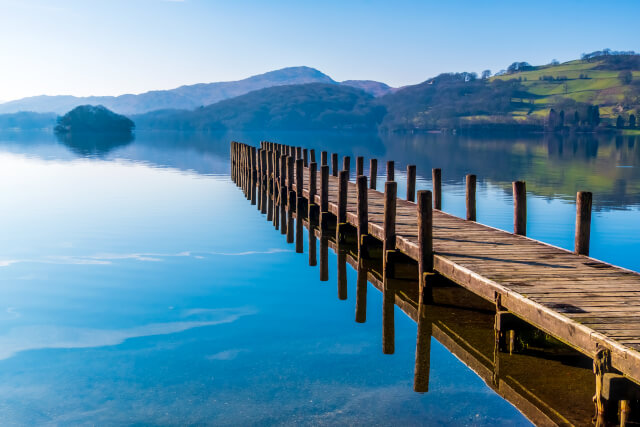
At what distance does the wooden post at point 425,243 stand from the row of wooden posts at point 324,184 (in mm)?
173

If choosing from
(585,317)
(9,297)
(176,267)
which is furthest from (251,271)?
(585,317)

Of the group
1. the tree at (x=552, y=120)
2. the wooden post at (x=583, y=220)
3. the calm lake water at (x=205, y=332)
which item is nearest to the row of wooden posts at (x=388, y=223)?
the wooden post at (x=583, y=220)

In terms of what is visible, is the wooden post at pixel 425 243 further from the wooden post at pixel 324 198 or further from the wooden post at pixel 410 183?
the wooden post at pixel 410 183

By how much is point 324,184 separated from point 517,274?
9.57 meters

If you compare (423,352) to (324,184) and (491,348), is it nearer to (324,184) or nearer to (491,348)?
(491,348)

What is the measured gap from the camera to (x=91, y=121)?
Result: 17862cm

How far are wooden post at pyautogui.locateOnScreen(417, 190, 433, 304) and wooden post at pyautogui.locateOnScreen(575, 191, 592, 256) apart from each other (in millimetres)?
2656

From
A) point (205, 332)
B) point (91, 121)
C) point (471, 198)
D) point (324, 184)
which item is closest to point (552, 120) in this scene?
point (91, 121)

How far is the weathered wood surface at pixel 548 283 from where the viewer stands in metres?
6.79

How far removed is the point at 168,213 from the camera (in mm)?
29031

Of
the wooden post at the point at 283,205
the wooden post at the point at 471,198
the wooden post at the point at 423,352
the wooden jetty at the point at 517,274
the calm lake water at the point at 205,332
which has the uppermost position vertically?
the wooden post at the point at 471,198

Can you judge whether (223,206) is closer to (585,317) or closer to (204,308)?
(204,308)

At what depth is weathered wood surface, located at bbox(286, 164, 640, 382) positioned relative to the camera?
6.79 meters

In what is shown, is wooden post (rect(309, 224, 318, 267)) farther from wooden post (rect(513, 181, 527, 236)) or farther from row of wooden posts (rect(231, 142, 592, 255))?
wooden post (rect(513, 181, 527, 236))
